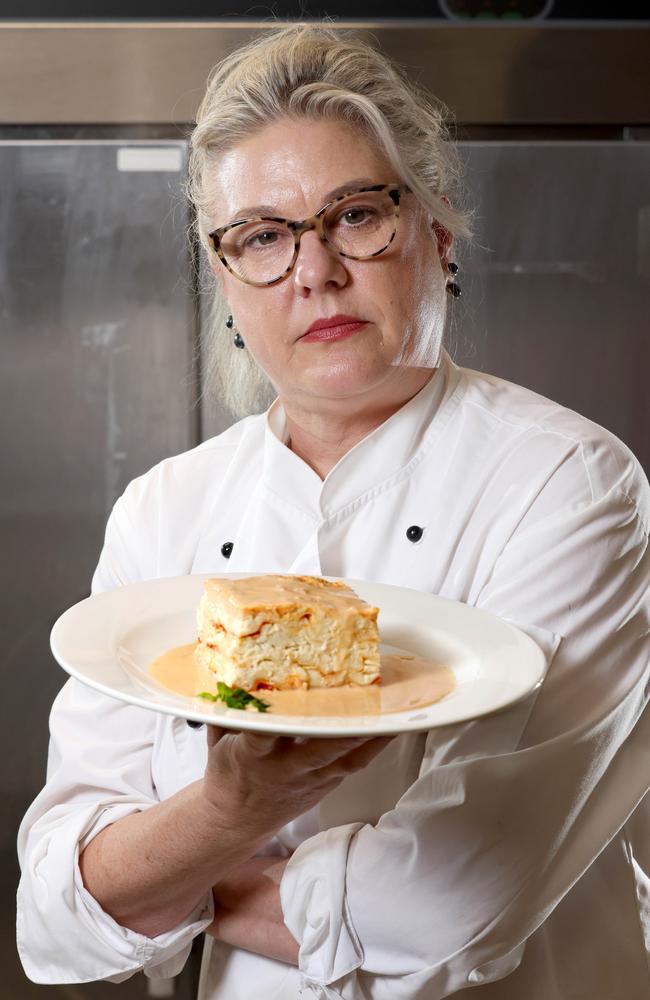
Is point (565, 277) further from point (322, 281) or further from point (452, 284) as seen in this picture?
point (322, 281)

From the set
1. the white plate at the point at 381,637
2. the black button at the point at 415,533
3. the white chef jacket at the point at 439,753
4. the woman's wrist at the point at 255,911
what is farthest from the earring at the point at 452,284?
the woman's wrist at the point at 255,911

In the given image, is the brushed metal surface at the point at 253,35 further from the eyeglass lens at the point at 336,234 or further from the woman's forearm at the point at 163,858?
the woman's forearm at the point at 163,858

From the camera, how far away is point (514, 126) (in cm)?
222

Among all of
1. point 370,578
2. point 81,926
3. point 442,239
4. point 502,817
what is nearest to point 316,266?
point 442,239

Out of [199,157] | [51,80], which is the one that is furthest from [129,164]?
[199,157]

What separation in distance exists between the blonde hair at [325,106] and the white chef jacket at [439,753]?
25 centimetres

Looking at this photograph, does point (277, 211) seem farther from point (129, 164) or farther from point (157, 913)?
point (129, 164)

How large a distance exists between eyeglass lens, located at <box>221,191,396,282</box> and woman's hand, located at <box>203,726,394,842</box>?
58cm

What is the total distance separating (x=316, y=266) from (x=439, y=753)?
550mm

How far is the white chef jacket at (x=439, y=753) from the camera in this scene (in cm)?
109

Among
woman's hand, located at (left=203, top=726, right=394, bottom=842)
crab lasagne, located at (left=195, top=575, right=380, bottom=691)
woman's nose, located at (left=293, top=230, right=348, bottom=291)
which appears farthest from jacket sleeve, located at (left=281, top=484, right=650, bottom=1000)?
woman's nose, located at (left=293, top=230, right=348, bottom=291)

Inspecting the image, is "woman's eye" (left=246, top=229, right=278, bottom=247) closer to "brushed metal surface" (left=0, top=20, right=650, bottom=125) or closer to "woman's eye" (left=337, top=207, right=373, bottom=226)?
"woman's eye" (left=337, top=207, right=373, bottom=226)


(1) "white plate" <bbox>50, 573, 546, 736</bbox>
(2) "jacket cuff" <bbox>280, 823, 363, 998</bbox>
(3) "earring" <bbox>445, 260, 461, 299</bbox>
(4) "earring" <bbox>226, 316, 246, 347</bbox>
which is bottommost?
(2) "jacket cuff" <bbox>280, 823, 363, 998</bbox>

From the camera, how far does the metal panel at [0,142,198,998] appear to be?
2244 mm
